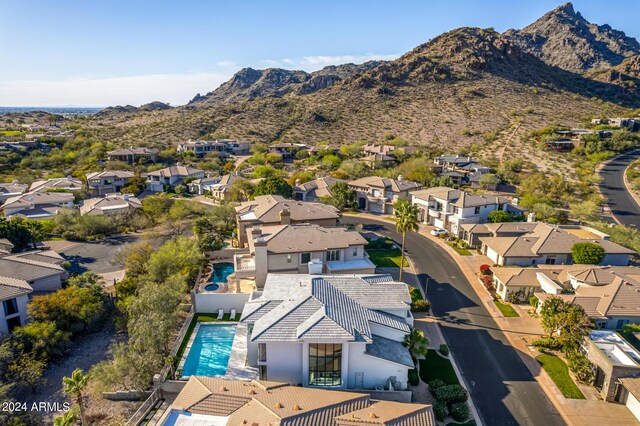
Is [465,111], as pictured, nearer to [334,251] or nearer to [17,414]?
[334,251]

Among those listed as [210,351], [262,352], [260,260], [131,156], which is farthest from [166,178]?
[262,352]

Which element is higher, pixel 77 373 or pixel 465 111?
pixel 465 111

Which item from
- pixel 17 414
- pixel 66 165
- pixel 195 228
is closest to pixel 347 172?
pixel 195 228

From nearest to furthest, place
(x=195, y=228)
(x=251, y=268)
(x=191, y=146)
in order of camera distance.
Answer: (x=251, y=268) < (x=195, y=228) < (x=191, y=146)

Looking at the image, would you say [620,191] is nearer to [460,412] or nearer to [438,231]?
[438,231]

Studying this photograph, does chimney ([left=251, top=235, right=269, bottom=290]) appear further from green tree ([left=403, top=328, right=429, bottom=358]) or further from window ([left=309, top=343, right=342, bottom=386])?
green tree ([left=403, top=328, right=429, bottom=358])

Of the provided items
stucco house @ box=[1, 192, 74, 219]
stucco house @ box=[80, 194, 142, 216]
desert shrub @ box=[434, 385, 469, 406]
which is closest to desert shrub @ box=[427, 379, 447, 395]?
desert shrub @ box=[434, 385, 469, 406]

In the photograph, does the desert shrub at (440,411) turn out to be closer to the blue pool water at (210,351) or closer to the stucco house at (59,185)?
the blue pool water at (210,351)
